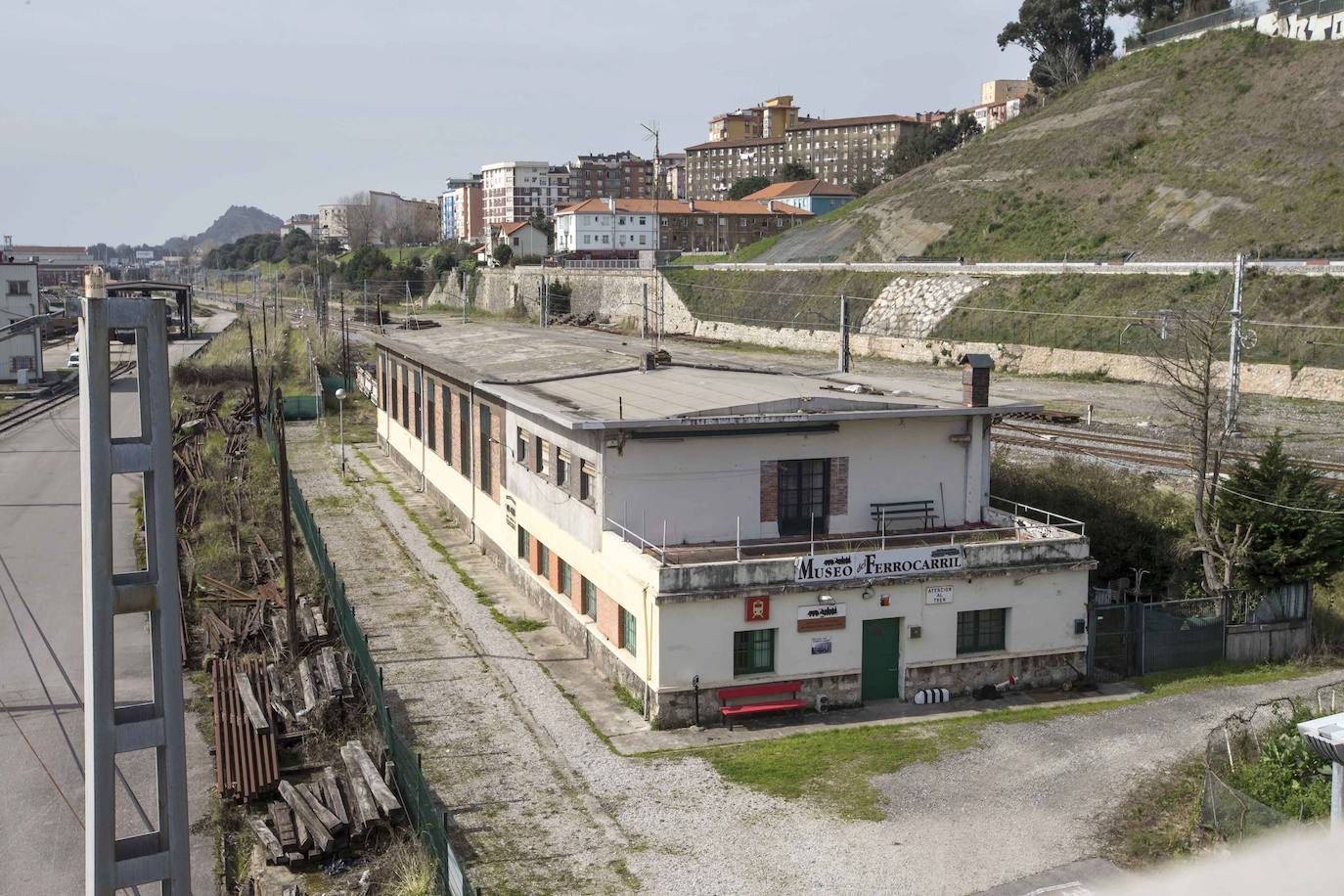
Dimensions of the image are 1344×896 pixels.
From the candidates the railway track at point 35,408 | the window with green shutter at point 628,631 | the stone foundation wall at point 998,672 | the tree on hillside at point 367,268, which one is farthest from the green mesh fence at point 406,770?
the tree on hillside at point 367,268

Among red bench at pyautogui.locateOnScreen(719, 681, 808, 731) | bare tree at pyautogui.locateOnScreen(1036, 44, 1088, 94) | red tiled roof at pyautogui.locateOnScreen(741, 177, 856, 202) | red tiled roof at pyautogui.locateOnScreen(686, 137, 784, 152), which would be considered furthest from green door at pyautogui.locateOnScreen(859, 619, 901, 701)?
red tiled roof at pyautogui.locateOnScreen(686, 137, 784, 152)

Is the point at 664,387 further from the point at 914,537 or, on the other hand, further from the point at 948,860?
the point at 948,860

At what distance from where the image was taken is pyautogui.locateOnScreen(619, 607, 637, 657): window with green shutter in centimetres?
2067

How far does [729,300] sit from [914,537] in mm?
66201

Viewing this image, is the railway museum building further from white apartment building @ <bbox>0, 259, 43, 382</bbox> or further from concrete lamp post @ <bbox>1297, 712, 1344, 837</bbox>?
white apartment building @ <bbox>0, 259, 43, 382</bbox>

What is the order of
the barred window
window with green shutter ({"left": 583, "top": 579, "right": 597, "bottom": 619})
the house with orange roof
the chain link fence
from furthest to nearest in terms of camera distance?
1. the house with orange roof
2. window with green shutter ({"left": 583, "top": 579, "right": 597, "bottom": 619})
3. the barred window
4. the chain link fence

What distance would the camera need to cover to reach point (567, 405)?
2425 cm

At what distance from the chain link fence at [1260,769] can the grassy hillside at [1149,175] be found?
43005 millimetres

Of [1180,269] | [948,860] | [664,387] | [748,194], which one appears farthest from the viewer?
[748,194]

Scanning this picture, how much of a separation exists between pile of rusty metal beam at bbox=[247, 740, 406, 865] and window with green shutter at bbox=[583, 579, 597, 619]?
664cm

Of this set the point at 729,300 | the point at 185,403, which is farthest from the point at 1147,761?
the point at 729,300

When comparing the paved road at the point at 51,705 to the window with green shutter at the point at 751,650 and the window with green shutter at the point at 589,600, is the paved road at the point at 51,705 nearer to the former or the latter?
the window with green shutter at the point at 589,600

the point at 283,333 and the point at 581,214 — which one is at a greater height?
the point at 581,214

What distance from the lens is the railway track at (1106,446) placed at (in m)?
31.3
